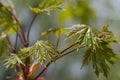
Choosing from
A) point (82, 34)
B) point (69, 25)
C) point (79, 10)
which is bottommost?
point (69, 25)

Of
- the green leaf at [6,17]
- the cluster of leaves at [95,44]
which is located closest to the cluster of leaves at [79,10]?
the green leaf at [6,17]

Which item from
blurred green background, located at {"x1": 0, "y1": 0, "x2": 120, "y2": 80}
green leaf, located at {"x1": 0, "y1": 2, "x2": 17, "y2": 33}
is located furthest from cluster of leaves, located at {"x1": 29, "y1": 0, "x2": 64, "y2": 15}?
blurred green background, located at {"x1": 0, "y1": 0, "x2": 120, "y2": 80}

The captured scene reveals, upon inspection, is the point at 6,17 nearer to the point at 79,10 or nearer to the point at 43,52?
the point at 43,52

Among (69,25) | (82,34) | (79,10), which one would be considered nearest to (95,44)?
(82,34)

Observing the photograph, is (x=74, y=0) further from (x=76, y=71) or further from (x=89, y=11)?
(x=76, y=71)

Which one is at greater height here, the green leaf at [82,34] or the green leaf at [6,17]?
the green leaf at [6,17]

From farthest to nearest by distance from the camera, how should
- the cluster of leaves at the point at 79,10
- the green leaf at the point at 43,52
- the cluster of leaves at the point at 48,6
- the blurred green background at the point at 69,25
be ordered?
the blurred green background at the point at 69,25
the cluster of leaves at the point at 79,10
the cluster of leaves at the point at 48,6
the green leaf at the point at 43,52

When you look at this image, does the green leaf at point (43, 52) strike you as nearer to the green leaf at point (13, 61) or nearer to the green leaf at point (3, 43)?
the green leaf at point (13, 61)
